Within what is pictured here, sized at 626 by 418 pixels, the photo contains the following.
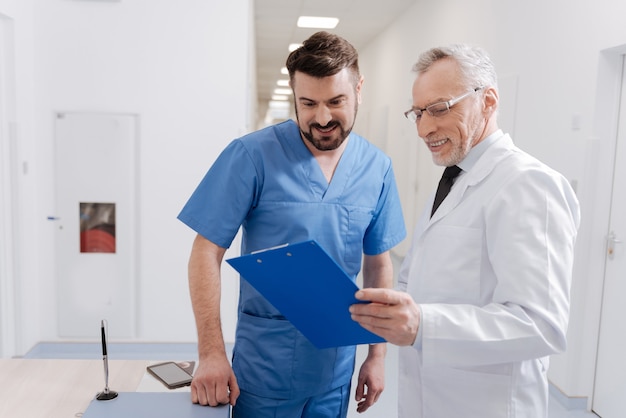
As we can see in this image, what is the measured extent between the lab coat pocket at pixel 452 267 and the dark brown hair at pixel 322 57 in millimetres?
441

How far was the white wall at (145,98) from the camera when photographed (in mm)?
3383

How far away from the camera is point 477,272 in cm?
107

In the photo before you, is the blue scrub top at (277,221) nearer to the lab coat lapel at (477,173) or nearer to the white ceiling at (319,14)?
the lab coat lapel at (477,173)

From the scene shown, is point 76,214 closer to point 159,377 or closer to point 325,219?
point 159,377

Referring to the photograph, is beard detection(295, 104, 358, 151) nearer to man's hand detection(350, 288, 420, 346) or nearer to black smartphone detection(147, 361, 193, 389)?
man's hand detection(350, 288, 420, 346)

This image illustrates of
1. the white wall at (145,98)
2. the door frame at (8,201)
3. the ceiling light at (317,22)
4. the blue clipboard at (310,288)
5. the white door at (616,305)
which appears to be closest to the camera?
the blue clipboard at (310,288)

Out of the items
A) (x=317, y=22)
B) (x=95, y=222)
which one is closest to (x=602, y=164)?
(x=95, y=222)

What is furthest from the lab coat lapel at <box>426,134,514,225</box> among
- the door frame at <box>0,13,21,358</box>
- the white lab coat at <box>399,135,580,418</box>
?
the door frame at <box>0,13,21,358</box>

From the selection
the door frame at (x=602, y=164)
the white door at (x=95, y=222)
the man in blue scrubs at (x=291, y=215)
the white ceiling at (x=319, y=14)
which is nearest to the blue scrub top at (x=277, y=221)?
the man in blue scrubs at (x=291, y=215)

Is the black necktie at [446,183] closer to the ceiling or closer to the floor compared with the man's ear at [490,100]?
closer to the floor

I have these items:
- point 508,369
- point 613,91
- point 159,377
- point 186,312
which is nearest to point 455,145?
point 508,369

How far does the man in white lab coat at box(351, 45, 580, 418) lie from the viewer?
956 mm

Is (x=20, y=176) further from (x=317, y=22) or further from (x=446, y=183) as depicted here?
(x=317, y=22)

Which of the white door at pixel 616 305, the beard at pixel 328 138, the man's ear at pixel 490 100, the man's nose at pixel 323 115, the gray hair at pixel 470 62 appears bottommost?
the white door at pixel 616 305
